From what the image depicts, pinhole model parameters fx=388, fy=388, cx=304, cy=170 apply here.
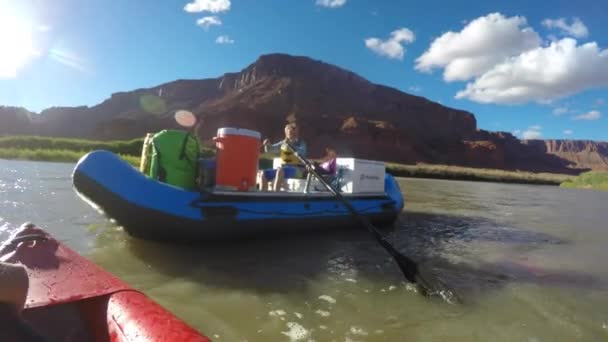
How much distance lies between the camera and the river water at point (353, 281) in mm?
3312

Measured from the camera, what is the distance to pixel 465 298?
13.6ft

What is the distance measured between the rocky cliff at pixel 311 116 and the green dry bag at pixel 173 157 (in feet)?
214

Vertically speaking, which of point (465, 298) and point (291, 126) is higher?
point (291, 126)

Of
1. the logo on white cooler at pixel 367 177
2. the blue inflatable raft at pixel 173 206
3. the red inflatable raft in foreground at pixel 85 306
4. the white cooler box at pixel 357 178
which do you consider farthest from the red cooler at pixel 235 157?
the red inflatable raft in foreground at pixel 85 306

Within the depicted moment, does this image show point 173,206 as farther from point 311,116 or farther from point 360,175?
point 311,116

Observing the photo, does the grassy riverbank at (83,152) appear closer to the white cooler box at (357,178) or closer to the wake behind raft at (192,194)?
the white cooler box at (357,178)

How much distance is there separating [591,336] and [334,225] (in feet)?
13.4

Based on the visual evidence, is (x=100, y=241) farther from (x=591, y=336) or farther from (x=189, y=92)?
(x=189, y=92)

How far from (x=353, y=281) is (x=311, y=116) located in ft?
250

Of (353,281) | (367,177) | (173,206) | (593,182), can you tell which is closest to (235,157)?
(173,206)

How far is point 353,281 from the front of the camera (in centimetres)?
442

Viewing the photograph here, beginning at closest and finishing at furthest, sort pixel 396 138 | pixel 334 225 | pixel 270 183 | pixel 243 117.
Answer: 1. pixel 334 225
2. pixel 270 183
3. pixel 243 117
4. pixel 396 138

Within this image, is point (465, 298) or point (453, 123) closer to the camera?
point (465, 298)

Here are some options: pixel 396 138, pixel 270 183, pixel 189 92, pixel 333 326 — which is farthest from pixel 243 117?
pixel 333 326
